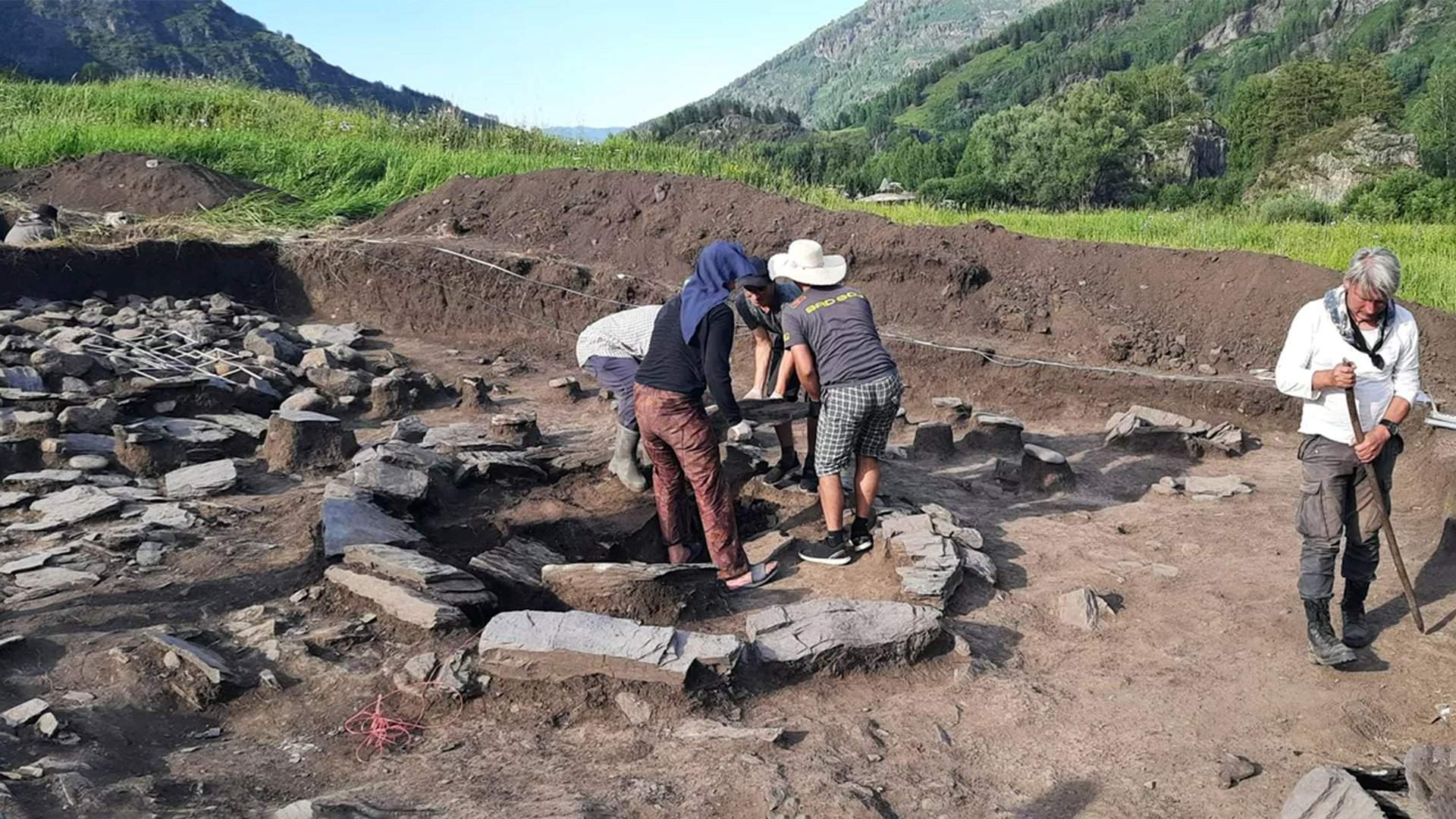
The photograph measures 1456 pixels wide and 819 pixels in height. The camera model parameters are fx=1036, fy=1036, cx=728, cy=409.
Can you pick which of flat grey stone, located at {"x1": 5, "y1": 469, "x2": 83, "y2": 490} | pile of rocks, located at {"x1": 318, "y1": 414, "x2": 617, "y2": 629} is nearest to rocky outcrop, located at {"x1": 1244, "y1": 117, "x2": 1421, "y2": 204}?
pile of rocks, located at {"x1": 318, "y1": 414, "x2": 617, "y2": 629}

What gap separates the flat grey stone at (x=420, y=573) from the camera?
4.81 metres

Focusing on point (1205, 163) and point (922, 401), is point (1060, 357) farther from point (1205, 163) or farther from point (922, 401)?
point (1205, 163)

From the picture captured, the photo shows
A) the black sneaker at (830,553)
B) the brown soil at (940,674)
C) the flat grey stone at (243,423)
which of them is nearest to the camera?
the brown soil at (940,674)

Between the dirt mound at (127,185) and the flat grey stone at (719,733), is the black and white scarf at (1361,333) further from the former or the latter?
the dirt mound at (127,185)

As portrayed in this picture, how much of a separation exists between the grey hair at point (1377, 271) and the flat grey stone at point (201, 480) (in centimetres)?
621

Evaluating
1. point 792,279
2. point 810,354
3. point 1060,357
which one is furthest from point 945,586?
point 1060,357

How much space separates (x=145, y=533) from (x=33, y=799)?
2.60 metres

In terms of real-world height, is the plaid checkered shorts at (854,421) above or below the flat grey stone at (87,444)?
above

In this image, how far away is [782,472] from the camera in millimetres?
6918

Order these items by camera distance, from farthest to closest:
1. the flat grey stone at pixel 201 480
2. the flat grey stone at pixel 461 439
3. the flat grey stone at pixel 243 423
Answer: the flat grey stone at pixel 243 423, the flat grey stone at pixel 461 439, the flat grey stone at pixel 201 480

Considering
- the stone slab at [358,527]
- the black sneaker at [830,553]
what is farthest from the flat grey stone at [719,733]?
the stone slab at [358,527]

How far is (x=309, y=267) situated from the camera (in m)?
12.8

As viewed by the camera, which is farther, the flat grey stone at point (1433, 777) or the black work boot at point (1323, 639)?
the black work boot at point (1323, 639)

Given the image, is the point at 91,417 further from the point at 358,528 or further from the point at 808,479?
the point at 808,479
